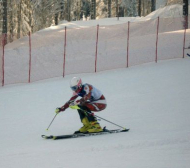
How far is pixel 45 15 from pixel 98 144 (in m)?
36.3

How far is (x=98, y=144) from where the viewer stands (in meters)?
8.38

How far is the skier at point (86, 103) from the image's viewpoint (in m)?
9.36

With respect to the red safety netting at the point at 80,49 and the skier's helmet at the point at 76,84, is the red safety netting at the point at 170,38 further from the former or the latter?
the skier's helmet at the point at 76,84

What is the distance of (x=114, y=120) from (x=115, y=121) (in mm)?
127

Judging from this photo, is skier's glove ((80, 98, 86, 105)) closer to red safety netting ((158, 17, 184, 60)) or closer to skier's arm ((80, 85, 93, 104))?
skier's arm ((80, 85, 93, 104))

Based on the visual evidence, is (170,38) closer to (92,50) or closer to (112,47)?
(112,47)

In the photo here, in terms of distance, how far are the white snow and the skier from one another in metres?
0.42

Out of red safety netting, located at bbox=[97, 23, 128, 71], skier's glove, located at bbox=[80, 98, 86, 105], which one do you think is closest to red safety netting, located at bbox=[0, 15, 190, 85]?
red safety netting, located at bbox=[97, 23, 128, 71]

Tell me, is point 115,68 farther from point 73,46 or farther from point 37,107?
point 37,107

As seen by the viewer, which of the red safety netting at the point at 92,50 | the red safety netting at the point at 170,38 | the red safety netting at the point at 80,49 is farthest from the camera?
the red safety netting at the point at 170,38

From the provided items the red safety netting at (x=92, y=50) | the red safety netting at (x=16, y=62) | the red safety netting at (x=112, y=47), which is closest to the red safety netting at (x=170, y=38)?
the red safety netting at (x=92, y=50)

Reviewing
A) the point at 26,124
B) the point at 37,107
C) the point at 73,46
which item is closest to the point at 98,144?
the point at 26,124

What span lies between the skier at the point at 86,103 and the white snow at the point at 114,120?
1.39ft

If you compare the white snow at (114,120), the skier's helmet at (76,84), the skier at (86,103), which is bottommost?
the white snow at (114,120)
